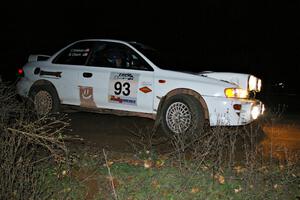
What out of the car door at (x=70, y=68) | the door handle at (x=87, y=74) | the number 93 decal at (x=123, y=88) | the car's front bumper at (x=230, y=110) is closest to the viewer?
the car's front bumper at (x=230, y=110)

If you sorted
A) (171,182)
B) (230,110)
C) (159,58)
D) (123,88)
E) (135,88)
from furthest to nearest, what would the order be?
(159,58), (123,88), (135,88), (230,110), (171,182)

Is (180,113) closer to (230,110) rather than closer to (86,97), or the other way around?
(230,110)

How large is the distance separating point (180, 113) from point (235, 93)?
0.93 meters

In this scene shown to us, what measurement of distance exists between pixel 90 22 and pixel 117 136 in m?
16.7

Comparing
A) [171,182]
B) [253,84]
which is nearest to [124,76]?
[253,84]

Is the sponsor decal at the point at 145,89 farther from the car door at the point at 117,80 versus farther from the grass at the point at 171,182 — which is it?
the grass at the point at 171,182

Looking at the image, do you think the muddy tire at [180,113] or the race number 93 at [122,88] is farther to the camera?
the race number 93 at [122,88]

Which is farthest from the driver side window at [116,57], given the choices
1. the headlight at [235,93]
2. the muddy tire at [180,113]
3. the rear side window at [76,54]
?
the headlight at [235,93]

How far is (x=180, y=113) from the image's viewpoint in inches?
293

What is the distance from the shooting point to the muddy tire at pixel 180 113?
24.0ft

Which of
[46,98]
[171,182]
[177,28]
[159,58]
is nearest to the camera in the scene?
[171,182]

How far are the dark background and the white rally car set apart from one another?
1312 centimetres

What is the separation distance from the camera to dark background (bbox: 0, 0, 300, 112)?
22219 millimetres

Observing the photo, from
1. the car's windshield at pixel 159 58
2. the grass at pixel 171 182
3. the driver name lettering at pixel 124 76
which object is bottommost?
the grass at pixel 171 182
